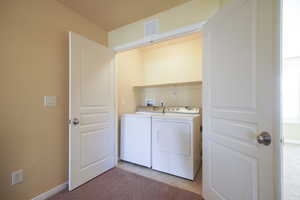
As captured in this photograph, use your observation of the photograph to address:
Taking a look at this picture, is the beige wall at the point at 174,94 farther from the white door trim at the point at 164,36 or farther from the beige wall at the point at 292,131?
the beige wall at the point at 292,131

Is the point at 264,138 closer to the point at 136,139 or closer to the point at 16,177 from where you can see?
the point at 136,139

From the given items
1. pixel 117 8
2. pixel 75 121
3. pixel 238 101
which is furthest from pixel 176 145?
pixel 117 8

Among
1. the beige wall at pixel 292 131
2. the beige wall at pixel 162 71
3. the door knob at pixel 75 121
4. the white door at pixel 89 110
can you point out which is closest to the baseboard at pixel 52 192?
the white door at pixel 89 110

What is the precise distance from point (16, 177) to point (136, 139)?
4.90ft

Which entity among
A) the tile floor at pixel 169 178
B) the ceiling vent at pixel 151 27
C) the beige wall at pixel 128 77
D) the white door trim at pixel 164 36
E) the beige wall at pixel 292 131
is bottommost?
the tile floor at pixel 169 178

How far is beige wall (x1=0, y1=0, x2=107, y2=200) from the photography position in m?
1.21

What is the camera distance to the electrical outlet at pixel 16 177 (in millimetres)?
1245

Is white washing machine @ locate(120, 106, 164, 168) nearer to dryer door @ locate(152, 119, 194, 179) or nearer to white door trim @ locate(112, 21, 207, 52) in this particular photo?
dryer door @ locate(152, 119, 194, 179)

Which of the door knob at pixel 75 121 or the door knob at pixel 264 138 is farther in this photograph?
the door knob at pixel 75 121

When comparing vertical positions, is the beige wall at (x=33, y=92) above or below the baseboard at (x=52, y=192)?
above

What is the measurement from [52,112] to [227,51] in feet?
6.63

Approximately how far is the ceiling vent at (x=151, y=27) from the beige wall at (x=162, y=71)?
31.4 inches

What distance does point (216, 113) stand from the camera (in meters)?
1.29

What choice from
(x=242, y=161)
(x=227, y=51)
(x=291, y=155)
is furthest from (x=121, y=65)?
(x=291, y=155)
